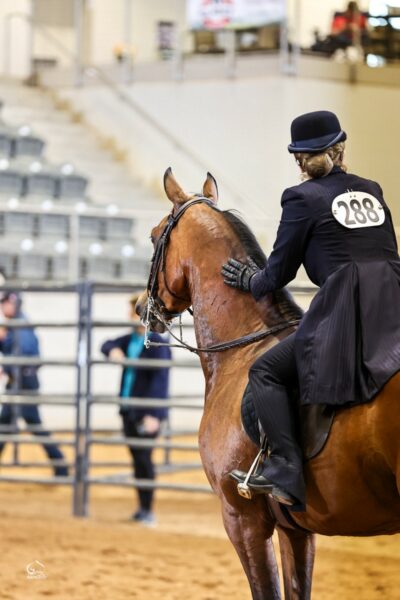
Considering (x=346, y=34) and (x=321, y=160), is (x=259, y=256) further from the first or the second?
(x=346, y=34)

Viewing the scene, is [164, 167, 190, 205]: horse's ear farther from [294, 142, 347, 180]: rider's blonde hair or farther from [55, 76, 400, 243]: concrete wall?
[55, 76, 400, 243]: concrete wall

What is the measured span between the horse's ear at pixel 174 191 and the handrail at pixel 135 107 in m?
8.67

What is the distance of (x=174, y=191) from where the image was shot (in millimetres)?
4617

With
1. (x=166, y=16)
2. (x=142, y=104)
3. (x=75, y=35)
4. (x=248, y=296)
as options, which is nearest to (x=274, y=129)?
(x=142, y=104)

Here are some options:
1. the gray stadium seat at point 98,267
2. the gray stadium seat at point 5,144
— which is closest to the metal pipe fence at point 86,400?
the gray stadium seat at point 98,267

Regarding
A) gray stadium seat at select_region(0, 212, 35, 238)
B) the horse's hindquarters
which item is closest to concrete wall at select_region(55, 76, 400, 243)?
Answer: gray stadium seat at select_region(0, 212, 35, 238)

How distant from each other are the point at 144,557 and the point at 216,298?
10.1ft

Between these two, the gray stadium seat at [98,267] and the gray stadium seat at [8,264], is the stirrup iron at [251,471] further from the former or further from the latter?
the gray stadium seat at [98,267]

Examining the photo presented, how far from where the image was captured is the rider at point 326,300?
12.2ft

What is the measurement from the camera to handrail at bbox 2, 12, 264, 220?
13750 mm

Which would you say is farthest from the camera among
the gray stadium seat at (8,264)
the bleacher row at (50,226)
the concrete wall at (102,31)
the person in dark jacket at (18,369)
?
the concrete wall at (102,31)

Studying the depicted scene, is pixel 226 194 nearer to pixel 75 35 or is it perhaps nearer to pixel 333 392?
pixel 75 35

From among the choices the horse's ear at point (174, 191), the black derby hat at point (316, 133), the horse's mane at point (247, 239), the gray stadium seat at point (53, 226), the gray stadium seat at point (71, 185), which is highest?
the black derby hat at point (316, 133)
